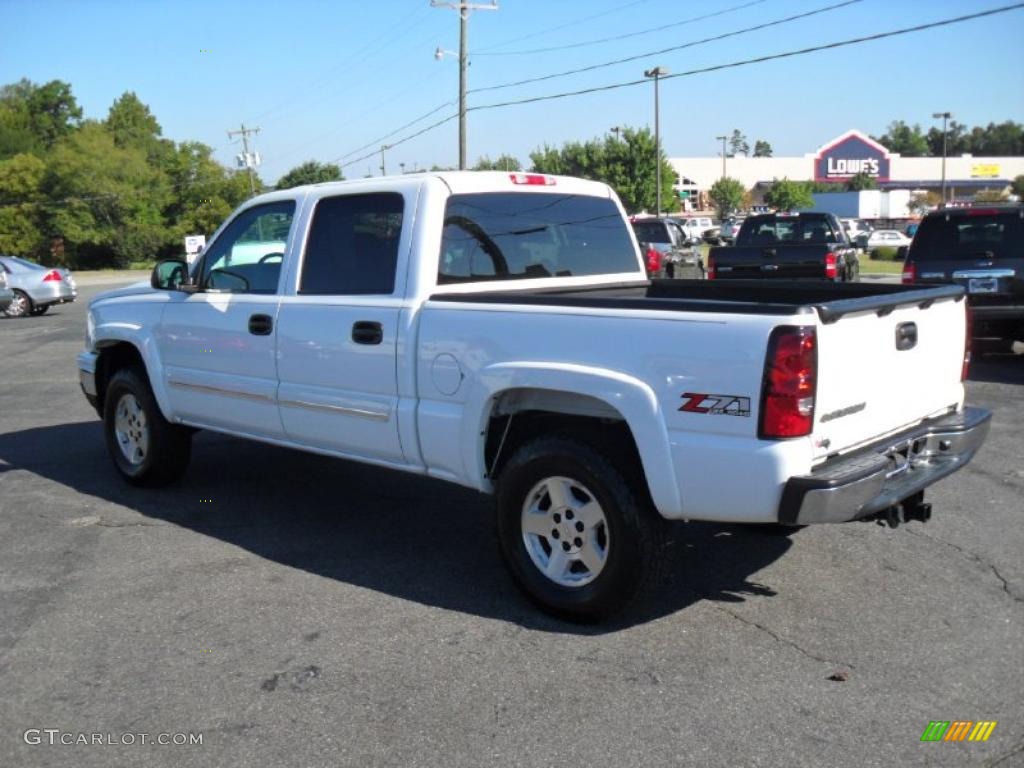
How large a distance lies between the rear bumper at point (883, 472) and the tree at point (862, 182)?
302ft

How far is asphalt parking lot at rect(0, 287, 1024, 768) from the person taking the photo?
3.45 m

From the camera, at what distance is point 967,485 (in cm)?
648

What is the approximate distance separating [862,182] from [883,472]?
9330cm

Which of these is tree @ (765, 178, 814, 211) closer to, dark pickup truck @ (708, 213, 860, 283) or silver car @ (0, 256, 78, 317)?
silver car @ (0, 256, 78, 317)

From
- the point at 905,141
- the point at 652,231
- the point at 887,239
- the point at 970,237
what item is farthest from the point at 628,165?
the point at 905,141

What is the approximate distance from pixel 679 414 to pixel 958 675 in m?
1.46

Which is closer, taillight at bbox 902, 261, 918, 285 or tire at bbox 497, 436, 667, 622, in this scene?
tire at bbox 497, 436, 667, 622

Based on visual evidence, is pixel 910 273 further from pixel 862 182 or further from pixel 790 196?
pixel 862 182

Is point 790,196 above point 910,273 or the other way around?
above

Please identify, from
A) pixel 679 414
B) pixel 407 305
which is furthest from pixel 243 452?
pixel 679 414

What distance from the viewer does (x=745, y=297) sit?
5.55 metres

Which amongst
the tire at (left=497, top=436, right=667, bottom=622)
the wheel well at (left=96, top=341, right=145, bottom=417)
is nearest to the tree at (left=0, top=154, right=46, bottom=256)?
the wheel well at (left=96, top=341, right=145, bottom=417)

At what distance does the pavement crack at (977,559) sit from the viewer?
182 inches

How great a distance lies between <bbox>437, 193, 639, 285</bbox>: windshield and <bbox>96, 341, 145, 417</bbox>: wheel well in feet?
9.72
